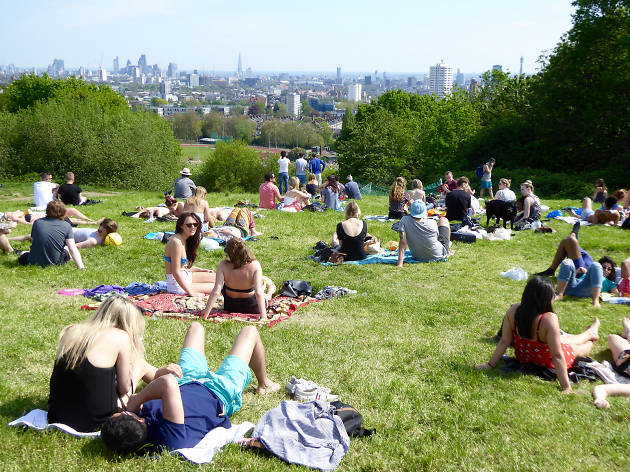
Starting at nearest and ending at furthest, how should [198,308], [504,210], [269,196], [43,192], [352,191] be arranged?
[198,308] → [504,210] → [43,192] → [269,196] → [352,191]

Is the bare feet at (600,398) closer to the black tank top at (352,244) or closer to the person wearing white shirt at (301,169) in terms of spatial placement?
the black tank top at (352,244)

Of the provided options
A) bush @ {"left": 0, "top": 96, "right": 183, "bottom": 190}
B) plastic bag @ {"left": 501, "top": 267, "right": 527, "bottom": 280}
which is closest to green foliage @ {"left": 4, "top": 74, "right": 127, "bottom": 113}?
bush @ {"left": 0, "top": 96, "right": 183, "bottom": 190}

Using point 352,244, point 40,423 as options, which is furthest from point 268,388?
point 352,244

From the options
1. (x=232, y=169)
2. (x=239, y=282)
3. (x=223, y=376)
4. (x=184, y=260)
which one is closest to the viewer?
(x=223, y=376)

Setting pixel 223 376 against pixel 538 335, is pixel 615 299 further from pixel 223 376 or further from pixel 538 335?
pixel 223 376

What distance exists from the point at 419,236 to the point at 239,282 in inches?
182

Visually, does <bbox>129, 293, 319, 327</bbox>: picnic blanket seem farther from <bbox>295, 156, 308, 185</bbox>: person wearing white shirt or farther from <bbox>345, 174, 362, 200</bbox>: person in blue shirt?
<bbox>295, 156, 308, 185</bbox>: person wearing white shirt

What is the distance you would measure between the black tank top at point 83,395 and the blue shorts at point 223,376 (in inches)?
23.0

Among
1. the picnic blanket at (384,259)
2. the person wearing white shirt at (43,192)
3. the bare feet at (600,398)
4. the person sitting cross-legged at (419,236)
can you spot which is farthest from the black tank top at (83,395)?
the person wearing white shirt at (43,192)

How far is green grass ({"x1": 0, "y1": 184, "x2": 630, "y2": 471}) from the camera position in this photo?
4496 mm

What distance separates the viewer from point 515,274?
10.2 metres

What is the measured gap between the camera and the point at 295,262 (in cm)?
1105

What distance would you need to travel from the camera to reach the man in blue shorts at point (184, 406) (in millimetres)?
4316

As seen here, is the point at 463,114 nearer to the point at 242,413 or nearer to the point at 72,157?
the point at 72,157
